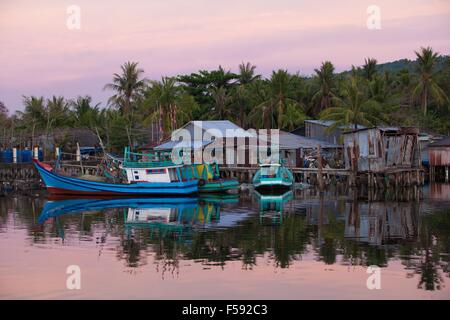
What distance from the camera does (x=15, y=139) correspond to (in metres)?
60.5

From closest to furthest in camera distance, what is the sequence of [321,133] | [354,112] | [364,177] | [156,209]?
[156,209] → [364,177] → [354,112] → [321,133]

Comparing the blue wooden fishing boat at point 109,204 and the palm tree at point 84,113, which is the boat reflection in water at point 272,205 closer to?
the blue wooden fishing boat at point 109,204

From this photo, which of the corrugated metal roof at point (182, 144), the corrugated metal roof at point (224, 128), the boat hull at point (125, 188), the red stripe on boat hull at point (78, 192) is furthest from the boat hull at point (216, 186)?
the corrugated metal roof at point (224, 128)

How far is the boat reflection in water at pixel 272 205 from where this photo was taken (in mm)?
31336

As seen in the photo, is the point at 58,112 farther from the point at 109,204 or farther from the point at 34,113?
the point at 109,204

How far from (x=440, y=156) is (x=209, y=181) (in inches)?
832

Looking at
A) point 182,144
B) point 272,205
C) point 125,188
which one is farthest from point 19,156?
point 272,205

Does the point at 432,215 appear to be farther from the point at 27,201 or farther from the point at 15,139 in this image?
the point at 15,139

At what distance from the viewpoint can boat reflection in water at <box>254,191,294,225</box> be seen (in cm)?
3134

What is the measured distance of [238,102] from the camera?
238ft

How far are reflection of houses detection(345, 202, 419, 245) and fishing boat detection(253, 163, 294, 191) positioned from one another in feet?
25.9

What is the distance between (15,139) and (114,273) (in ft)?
143

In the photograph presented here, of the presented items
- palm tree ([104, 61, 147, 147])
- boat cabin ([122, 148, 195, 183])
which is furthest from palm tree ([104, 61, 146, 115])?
boat cabin ([122, 148, 195, 183])

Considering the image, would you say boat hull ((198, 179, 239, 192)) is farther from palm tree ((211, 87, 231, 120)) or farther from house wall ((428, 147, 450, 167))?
palm tree ((211, 87, 231, 120))
